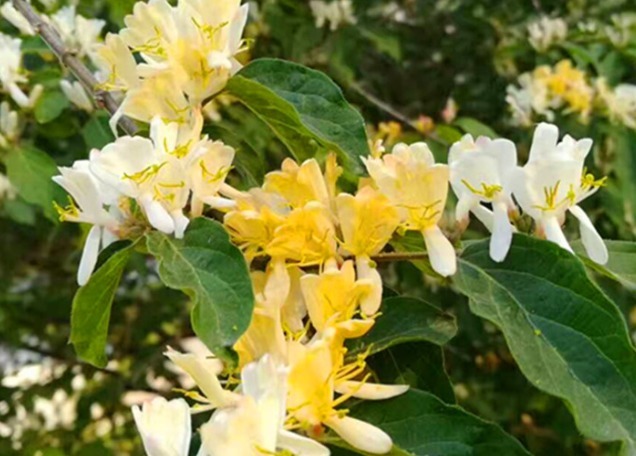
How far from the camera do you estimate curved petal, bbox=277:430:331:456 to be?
0.49m

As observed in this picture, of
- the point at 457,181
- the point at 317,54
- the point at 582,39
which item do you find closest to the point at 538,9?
the point at 582,39

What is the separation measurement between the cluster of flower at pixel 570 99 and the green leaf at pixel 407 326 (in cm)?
118

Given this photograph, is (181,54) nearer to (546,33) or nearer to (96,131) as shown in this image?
(96,131)

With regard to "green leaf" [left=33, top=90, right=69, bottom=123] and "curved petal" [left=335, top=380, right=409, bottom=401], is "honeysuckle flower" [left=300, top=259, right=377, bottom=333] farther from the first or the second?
"green leaf" [left=33, top=90, right=69, bottom=123]

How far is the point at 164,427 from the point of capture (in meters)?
0.52

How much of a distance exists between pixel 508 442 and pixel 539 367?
47 millimetres

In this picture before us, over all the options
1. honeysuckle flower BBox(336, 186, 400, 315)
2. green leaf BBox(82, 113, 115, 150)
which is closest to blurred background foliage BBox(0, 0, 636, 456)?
green leaf BBox(82, 113, 115, 150)

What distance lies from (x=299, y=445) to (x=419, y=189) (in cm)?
20

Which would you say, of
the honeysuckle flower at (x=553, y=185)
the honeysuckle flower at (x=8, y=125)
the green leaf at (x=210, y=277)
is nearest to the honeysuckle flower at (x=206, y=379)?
the green leaf at (x=210, y=277)

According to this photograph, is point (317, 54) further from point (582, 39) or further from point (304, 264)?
point (304, 264)

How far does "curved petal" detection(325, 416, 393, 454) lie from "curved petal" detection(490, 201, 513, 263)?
0.14 m

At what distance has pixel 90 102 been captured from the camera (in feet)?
3.99

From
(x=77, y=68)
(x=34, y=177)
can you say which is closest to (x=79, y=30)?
(x=34, y=177)

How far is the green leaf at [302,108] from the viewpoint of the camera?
0.67 meters
